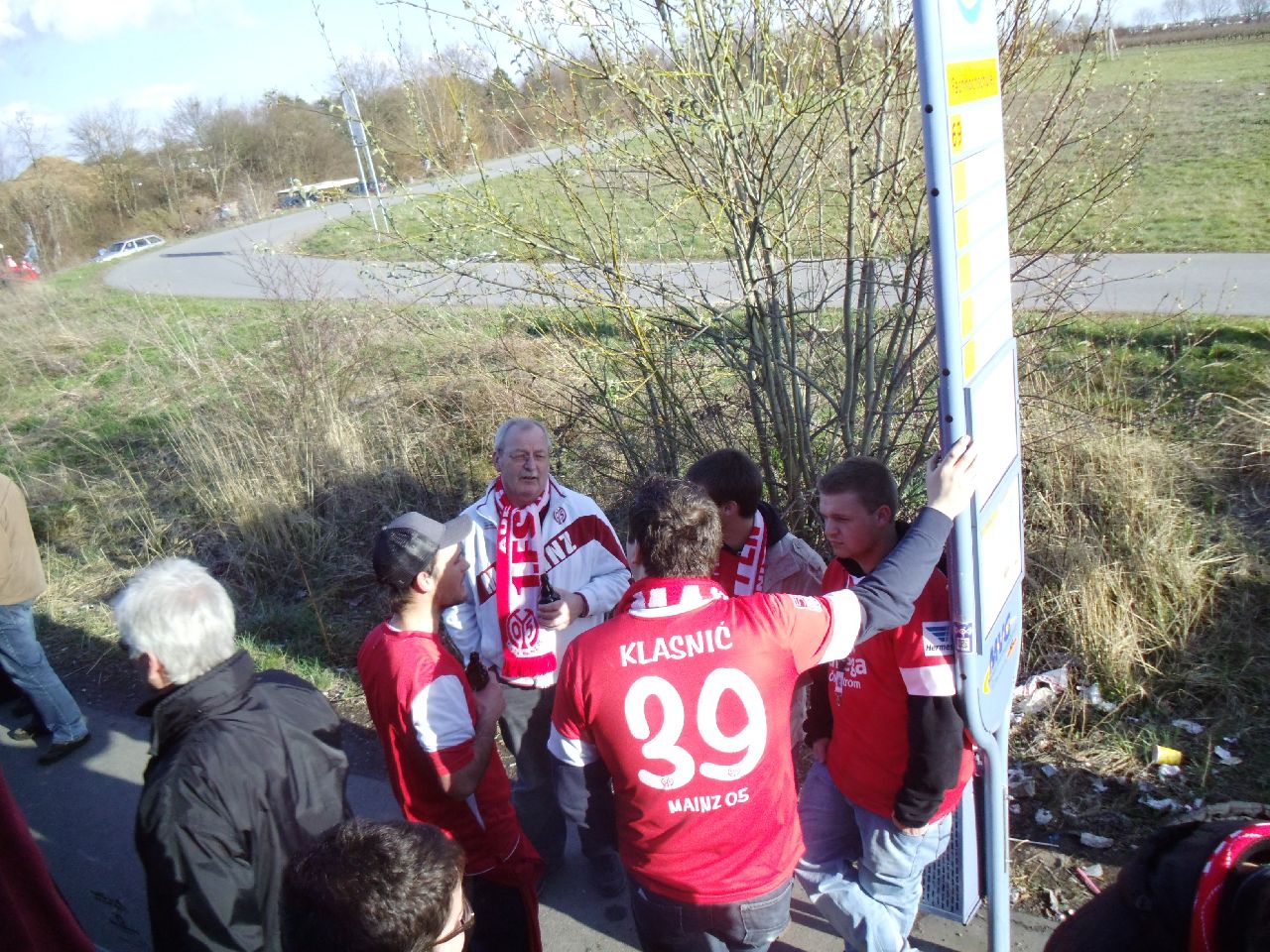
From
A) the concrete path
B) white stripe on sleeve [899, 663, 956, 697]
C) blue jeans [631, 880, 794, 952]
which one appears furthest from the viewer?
the concrete path

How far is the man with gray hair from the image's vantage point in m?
2.15

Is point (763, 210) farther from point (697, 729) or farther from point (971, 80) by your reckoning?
point (697, 729)

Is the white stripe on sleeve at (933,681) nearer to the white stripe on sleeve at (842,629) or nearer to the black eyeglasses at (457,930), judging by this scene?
the white stripe on sleeve at (842,629)

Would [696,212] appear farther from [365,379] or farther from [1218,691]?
[365,379]

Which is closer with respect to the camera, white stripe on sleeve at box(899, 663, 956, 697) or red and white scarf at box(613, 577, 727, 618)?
red and white scarf at box(613, 577, 727, 618)

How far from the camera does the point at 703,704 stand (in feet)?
6.81

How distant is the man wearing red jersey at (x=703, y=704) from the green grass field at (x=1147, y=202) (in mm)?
2523

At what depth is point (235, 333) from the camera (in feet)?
42.6

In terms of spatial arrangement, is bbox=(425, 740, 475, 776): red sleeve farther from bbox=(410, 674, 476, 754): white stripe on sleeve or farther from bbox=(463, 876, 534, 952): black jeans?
bbox=(463, 876, 534, 952): black jeans

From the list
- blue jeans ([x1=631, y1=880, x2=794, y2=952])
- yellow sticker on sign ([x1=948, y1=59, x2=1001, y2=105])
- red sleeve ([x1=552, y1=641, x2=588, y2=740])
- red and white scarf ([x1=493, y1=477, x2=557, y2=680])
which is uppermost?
yellow sticker on sign ([x1=948, y1=59, x2=1001, y2=105])

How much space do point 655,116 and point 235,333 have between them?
10662 mm

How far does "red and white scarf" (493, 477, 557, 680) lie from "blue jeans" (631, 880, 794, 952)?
1.18 meters

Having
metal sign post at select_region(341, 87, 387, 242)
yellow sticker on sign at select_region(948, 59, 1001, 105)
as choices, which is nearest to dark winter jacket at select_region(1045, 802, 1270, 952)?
yellow sticker on sign at select_region(948, 59, 1001, 105)

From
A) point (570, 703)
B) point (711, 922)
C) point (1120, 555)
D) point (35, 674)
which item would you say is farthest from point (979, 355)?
point (35, 674)
